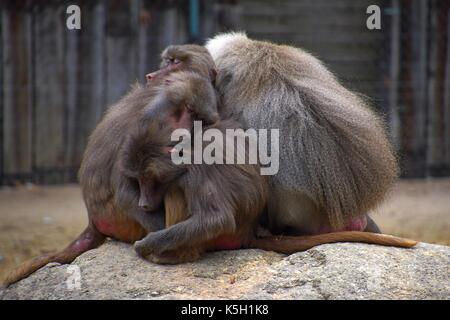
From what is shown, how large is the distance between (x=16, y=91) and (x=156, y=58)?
128cm

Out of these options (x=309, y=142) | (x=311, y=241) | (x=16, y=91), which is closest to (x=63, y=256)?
(x=311, y=241)

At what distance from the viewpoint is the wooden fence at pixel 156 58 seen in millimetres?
7598

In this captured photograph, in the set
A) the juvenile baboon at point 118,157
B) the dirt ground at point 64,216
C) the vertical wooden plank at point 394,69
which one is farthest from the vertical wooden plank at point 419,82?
the juvenile baboon at point 118,157

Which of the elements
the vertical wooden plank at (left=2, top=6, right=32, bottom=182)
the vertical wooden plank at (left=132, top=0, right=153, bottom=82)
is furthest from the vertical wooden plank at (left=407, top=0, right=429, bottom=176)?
the vertical wooden plank at (left=2, top=6, right=32, bottom=182)

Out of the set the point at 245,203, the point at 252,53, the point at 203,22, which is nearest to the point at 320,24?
the point at 203,22

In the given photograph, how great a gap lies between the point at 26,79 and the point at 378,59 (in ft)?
11.0

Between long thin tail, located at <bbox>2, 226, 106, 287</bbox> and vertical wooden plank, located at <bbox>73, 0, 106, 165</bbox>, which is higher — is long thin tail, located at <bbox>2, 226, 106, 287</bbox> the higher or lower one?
the lower one

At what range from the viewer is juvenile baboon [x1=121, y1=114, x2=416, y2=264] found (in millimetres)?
3361

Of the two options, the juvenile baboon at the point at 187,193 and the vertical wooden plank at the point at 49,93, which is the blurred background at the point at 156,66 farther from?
the juvenile baboon at the point at 187,193

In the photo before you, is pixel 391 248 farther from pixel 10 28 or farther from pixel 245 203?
→ pixel 10 28

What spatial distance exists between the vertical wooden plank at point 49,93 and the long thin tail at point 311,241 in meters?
4.39

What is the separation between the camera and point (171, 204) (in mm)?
3451

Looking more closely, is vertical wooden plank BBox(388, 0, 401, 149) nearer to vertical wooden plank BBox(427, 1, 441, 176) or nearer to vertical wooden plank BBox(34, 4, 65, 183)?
vertical wooden plank BBox(427, 1, 441, 176)
